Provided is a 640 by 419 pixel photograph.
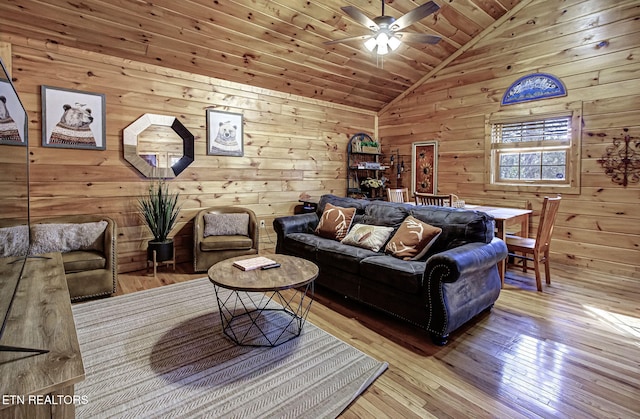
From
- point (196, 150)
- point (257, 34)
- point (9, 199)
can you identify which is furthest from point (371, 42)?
point (9, 199)

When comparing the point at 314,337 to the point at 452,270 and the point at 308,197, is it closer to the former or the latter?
the point at 452,270

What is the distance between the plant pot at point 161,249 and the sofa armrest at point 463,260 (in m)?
2.98

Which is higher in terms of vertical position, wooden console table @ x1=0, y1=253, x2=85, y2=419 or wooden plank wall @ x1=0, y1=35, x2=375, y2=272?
wooden plank wall @ x1=0, y1=35, x2=375, y2=272

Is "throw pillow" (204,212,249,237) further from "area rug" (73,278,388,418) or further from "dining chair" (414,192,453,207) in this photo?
"dining chair" (414,192,453,207)

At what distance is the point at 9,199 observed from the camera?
173 cm

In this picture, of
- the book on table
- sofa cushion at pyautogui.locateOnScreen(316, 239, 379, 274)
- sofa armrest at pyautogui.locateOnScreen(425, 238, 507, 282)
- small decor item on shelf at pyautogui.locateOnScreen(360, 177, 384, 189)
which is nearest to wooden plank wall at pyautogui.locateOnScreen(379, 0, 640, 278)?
small decor item on shelf at pyautogui.locateOnScreen(360, 177, 384, 189)

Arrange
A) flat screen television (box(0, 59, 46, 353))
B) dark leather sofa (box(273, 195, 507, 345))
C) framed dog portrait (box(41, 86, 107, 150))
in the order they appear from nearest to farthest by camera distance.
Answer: flat screen television (box(0, 59, 46, 353)) < dark leather sofa (box(273, 195, 507, 345)) < framed dog portrait (box(41, 86, 107, 150))

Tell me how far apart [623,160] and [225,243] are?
4.79 meters

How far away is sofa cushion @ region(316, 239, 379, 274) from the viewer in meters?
3.00

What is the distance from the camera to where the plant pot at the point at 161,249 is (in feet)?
12.7

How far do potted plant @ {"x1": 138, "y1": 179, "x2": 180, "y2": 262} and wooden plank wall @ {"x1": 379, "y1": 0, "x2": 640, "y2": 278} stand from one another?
4.39 metres

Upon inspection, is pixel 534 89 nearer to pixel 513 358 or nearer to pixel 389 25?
pixel 389 25

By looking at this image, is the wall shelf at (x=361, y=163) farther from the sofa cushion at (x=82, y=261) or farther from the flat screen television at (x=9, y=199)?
the flat screen television at (x=9, y=199)

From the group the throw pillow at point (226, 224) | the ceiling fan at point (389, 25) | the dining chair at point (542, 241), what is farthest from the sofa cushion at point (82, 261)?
the dining chair at point (542, 241)
